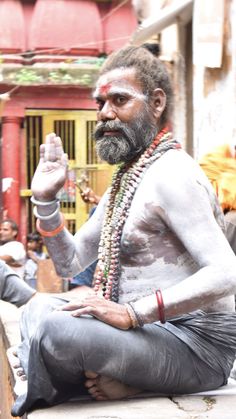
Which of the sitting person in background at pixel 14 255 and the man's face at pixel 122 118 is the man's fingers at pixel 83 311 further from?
the sitting person in background at pixel 14 255

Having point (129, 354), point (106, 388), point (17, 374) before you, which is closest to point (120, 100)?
point (129, 354)

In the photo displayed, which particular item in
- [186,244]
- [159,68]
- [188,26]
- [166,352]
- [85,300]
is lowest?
[166,352]

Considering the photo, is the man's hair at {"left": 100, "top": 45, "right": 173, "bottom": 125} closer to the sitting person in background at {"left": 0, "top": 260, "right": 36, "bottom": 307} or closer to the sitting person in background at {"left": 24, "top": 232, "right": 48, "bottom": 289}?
the sitting person in background at {"left": 0, "top": 260, "right": 36, "bottom": 307}

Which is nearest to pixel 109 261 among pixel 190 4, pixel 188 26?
pixel 190 4

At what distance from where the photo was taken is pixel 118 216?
311 cm

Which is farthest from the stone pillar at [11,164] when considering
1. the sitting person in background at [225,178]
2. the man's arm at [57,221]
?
the man's arm at [57,221]

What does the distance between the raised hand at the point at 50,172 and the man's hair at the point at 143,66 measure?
1.21ft

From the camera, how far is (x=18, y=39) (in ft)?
40.7

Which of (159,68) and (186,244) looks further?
(159,68)

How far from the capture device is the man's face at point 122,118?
3121 mm

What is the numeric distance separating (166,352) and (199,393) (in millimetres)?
286

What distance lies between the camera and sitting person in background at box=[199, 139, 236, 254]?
163 inches

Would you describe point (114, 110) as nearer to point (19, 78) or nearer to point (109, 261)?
point (109, 261)

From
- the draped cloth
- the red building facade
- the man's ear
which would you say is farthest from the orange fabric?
the red building facade
